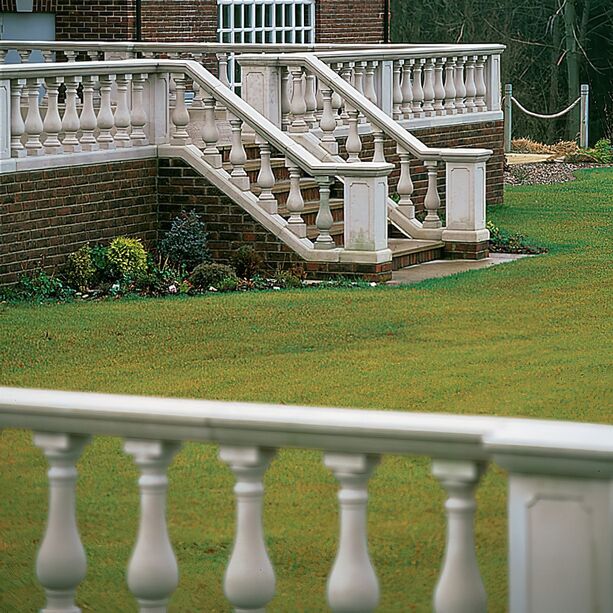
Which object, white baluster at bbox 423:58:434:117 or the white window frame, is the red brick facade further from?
white baluster at bbox 423:58:434:117

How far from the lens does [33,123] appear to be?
1362 centimetres

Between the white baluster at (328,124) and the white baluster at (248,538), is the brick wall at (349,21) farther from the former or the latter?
the white baluster at (248,538)

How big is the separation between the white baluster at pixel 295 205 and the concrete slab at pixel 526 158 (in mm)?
15628

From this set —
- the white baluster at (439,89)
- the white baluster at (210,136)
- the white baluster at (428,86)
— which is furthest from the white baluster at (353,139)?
the white baluster at (439,89)

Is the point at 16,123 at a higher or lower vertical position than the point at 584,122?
higher

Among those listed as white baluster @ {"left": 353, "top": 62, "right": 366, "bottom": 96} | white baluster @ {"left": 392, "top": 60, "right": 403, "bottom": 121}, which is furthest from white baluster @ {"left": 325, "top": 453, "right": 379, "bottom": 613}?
white baluster @ {"left": 392, "top": 60, "right": 403, "bottom": 121}

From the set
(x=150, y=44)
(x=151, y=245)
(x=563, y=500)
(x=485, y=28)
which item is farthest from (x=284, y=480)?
(x=485, y=28)

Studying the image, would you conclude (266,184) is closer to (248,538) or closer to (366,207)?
(366,207)

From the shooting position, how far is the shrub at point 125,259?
1371 centimetres

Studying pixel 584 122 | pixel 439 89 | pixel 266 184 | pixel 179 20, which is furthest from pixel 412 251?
pixel 584 122

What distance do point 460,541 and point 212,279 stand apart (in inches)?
409

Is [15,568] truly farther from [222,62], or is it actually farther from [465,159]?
[222,62]

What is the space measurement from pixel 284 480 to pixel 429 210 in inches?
362

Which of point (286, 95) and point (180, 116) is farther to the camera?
point (286, 95)
